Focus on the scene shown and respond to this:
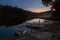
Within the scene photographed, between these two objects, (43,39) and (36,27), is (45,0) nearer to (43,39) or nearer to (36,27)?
(36,27)

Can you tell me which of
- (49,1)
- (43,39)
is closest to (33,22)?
(49,1)

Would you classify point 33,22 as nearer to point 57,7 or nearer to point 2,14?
point 57,7

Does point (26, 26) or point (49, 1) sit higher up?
point (49, 1)

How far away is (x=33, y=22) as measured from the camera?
20.1 meters

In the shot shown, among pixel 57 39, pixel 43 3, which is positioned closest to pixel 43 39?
pixel 57 39

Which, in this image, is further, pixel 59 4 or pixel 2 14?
pixel 59 4

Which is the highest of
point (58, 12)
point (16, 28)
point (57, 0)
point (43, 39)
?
point (57, 0)

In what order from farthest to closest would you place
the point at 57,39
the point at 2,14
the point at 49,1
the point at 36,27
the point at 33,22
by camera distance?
1. the point at 33,22
2. the point at 36,27
3. the point at 49,1
4. the point at 2,14
5. the point at 57,39

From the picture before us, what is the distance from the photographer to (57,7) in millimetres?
11414

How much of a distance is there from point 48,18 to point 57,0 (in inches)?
Answer: 371

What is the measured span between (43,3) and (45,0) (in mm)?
1166

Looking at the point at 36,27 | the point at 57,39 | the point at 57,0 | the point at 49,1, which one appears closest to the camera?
the point at 57,39

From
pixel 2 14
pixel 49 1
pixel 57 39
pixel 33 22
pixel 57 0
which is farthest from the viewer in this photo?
pixel 33 22

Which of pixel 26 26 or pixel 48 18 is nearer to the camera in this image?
pixel 26 26
